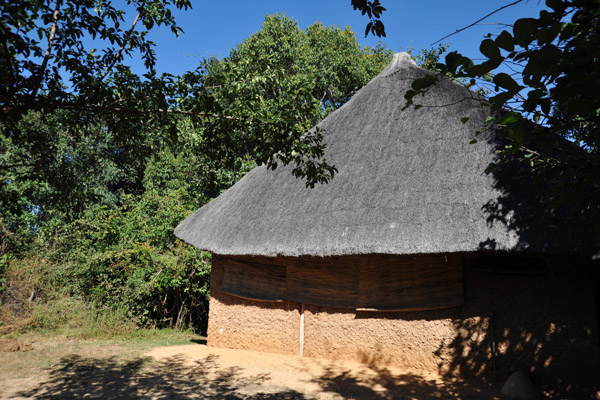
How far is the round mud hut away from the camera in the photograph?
5.31 metres

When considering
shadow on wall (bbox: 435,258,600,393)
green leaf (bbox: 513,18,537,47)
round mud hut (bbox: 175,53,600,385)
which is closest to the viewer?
green leaf (bbox: 513,18,537,47)

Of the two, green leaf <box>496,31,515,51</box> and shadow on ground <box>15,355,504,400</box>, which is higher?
green leaf <box>496,31,515,51</box>

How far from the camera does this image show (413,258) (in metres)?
6.41

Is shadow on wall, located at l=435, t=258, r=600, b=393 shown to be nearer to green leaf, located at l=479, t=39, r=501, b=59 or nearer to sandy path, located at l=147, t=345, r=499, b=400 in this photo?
sandy path, located at l=147, t=345, r=499, b=400

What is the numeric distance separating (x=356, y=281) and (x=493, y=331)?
2.12m

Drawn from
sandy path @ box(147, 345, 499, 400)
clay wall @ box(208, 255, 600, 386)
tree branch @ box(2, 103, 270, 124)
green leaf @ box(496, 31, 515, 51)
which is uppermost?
tree branch @ box(2, 103, 270, 124)

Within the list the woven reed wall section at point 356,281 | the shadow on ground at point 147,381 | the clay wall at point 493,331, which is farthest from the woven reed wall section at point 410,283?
the shadow on ground at point 147,381

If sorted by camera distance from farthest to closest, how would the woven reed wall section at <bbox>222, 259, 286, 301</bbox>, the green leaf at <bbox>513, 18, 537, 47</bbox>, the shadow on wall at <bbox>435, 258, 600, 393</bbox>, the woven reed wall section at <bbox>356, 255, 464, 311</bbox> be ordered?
the woven reed wall section at <bbox>222, 259, 286, 301</bbox>
the woven reed wall section at <bbox>356, 255, 464, 311</bbox>
the shadow on wall at <bbox>435, 258, 600, 393</bbox>
the green leaf at <bbox>513, 18, 537, 47</bbox>

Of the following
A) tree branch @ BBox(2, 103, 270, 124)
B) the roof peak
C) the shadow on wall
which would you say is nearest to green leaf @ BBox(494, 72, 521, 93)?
tree branch @ BBox(2, 103, 270, 124)

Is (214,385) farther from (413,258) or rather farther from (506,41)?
(506,41)

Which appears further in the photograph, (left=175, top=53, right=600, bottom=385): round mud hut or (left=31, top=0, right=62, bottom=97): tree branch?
(left=175, top=53, right=600, bottom=385): round mud hut

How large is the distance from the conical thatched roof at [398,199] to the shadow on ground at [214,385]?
1733mm

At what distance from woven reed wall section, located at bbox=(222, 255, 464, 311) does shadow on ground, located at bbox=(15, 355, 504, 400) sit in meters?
1.02

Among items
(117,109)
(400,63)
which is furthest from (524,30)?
(400,63)
